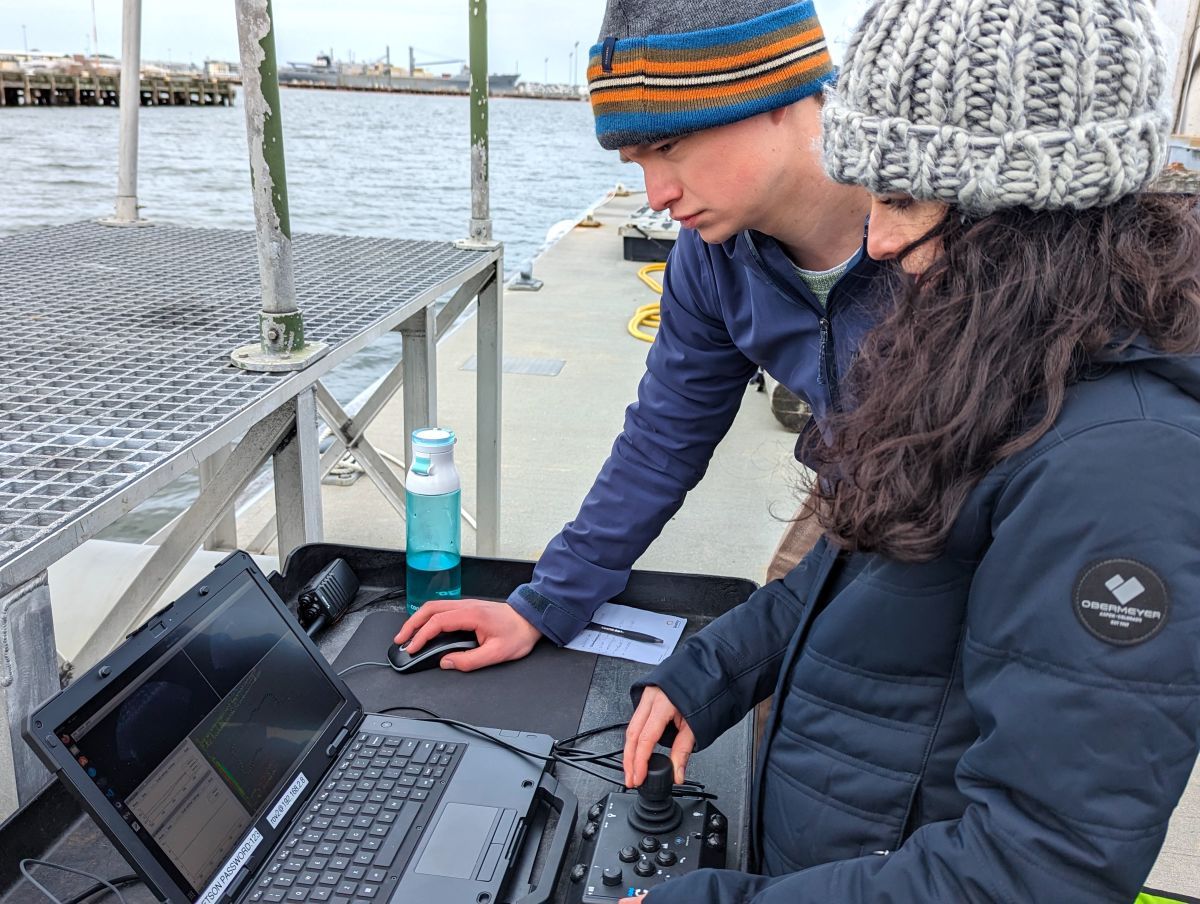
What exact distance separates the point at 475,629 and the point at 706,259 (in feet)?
2.58

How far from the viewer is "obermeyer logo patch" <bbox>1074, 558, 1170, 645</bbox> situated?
2.59ft

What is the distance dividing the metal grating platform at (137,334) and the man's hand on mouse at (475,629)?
1.51 feet

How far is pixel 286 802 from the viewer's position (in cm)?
125

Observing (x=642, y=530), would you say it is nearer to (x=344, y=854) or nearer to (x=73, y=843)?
(x=344, y=854)

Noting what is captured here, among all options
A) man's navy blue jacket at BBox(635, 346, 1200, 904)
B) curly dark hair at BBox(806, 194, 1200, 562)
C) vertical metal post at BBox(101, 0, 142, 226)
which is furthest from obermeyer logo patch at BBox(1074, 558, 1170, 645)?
vertical metal post at BBox(101, 0, 142, 226)

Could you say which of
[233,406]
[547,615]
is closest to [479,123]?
[233,406]

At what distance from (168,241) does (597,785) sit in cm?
243

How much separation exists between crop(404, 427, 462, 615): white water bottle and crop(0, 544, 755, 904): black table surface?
5 centimetres

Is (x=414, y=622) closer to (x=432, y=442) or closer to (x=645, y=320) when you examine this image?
(x=432, y=442)

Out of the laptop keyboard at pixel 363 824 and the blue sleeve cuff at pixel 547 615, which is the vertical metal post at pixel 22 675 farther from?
the blue sleeve cuff at pixel 547 615

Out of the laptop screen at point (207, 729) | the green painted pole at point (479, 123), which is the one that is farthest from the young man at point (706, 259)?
the green painted pole at point (479, 123)

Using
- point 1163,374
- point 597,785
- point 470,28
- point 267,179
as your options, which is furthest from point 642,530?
point 470,28

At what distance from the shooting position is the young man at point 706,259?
152 cm

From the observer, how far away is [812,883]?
3.16ft
